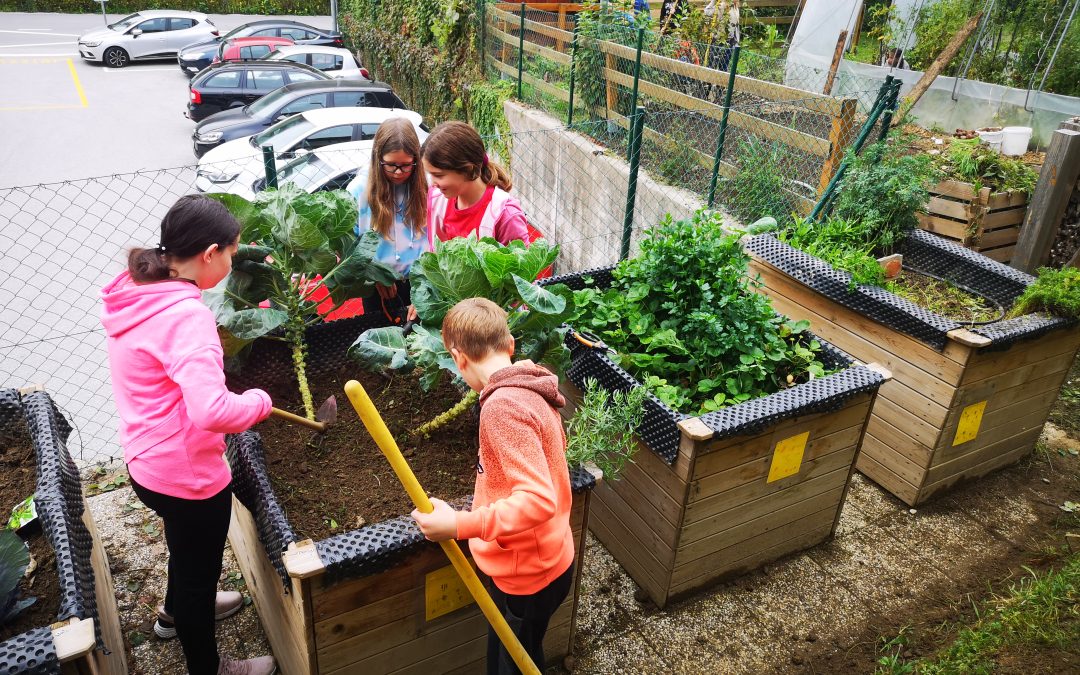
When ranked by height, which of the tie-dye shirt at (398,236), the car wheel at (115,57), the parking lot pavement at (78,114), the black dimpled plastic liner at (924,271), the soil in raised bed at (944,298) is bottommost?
the parking lot pavement at (78,114)

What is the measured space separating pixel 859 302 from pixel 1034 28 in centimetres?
660

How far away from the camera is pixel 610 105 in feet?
27.0

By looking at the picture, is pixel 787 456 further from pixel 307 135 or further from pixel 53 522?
pixel 307 135

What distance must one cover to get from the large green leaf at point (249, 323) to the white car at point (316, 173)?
4707 mm

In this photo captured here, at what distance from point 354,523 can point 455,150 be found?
5.27ft

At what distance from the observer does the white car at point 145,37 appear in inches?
765

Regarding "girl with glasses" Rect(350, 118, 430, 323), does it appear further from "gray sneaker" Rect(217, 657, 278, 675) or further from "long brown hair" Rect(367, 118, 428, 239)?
"gray sneaker" Rect(217, 657, 278, 675)

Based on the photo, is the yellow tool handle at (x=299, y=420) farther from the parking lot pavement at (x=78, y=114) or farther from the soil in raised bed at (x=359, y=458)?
the parking lot pavement at (x=78, y=114)

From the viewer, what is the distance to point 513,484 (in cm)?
184

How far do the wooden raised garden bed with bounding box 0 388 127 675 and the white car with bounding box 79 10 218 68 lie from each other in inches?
823

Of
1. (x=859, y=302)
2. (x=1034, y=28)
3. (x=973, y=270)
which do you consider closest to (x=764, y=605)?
(x=859, y=302)

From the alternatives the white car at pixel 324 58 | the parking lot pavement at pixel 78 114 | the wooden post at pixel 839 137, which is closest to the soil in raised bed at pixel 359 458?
the wooden post at pixel 839 137

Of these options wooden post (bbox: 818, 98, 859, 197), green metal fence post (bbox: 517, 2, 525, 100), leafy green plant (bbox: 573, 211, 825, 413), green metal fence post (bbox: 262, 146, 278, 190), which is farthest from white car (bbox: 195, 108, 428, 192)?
leafy green plant (bbox: 573, 211, 825, 413)

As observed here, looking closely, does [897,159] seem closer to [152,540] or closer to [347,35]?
[152,540]
